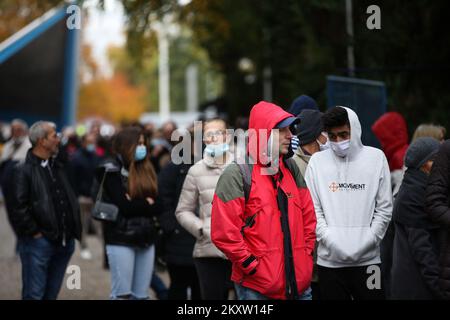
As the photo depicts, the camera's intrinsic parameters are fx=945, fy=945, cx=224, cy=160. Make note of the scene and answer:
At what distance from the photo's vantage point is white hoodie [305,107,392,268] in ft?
21.4

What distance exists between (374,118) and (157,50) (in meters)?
9.98

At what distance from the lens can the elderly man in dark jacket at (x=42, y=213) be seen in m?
8.54

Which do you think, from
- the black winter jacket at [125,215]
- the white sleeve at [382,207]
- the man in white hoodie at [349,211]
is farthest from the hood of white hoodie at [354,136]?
the black winter jacket at [125,215]

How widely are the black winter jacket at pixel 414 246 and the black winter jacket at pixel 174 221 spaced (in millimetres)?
2307

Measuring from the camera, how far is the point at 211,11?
1709cm

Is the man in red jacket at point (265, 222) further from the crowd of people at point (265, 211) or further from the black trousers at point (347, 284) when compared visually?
the black trousers at point (347, 284)

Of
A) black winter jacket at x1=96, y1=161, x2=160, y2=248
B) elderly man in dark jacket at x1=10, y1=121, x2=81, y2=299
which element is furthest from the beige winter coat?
elderly man in dark jacket at x1=10, y1=121, x2=81, y2=299

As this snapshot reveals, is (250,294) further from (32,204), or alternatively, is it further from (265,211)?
(32,204)

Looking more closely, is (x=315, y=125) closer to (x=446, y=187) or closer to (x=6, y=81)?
(x=446, y=187)

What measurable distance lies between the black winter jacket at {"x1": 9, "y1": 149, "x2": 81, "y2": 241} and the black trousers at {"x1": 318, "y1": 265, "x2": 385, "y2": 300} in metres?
2.99

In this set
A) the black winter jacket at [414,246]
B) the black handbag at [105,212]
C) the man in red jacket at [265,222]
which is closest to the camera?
the man in red jacket at [265,222]

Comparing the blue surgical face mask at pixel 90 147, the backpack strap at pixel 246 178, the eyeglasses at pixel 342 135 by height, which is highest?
the blue surgical face mask at pixel 90 147

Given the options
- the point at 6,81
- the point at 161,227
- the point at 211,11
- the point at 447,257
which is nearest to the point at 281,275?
the point at 447,257

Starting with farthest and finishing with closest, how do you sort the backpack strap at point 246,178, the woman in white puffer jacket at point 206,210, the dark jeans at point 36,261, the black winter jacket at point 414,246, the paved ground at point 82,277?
the paved ground at point 82,277
the dark jeans at point 36,261
the woman in white puffer jacket at point 206,210
the black winter jacket at point 414,246
the backpack strap at point 246,178
